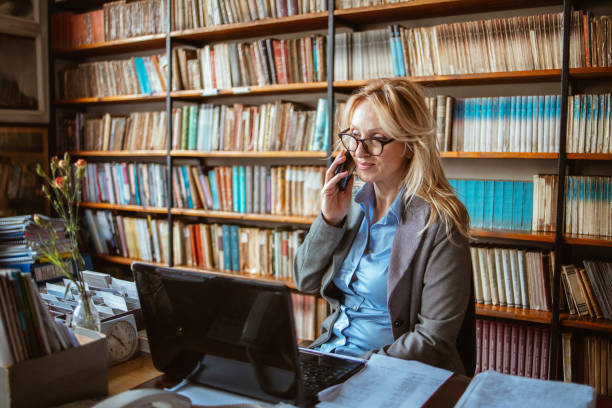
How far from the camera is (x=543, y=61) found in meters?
2.24

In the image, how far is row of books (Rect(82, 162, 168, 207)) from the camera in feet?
10.9

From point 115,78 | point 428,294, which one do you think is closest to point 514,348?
point 428,294

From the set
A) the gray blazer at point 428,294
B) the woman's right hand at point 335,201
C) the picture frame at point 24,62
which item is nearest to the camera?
the gray blazer at point 428,294

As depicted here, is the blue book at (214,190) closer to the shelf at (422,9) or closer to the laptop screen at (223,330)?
the shelf at (422,9)

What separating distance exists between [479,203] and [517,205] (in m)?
0.16

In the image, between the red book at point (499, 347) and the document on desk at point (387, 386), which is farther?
the red book at point (499, 347)

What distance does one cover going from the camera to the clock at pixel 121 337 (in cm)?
125

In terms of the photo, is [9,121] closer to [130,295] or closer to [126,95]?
[126,95]

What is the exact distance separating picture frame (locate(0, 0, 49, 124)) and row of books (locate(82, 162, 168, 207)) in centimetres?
61

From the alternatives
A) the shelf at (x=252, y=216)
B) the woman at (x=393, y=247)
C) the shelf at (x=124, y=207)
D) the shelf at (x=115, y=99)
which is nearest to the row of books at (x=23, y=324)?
the woman at (x=393, y=247)

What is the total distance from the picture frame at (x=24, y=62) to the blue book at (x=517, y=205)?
3.18 meters

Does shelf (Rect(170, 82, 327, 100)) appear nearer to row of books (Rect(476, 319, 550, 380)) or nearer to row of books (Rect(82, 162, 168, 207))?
row of books (Rect(82, 162, 168, 207))

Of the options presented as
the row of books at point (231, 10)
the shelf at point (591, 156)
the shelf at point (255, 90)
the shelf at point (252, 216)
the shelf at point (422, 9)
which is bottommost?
the shelf at point (252, 216)

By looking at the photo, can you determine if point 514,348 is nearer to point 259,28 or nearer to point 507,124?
point 507,124
